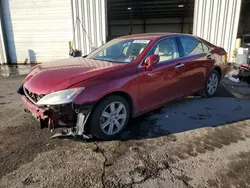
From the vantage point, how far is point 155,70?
11.0 ft

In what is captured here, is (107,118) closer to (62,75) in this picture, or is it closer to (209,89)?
(62,75)

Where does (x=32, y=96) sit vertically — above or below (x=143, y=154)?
above

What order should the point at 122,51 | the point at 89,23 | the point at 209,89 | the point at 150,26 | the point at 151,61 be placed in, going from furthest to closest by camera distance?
the point at 150,26 < the point at 89,23 < the point at 209,89 < the point at 122,51 < the point at 151,61

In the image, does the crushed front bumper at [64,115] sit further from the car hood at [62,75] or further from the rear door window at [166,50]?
the rear door window at [166,50]

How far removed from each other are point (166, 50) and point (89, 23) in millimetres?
6507

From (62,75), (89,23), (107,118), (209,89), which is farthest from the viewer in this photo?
(89,23)

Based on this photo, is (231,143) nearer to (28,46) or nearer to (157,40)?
(157,40)

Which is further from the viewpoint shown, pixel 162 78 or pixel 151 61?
pixel 162 78

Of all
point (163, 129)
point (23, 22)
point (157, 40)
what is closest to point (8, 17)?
point (23, 22)

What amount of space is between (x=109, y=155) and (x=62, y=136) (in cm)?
75

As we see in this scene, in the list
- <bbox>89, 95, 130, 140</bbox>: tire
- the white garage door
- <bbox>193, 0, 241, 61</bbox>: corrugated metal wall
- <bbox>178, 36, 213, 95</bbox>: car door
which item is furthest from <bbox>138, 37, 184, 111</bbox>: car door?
the white garage door

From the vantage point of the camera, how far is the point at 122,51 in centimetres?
365

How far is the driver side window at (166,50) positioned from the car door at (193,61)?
188mm

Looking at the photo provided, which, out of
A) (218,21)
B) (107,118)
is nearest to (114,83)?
(107,118)
